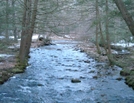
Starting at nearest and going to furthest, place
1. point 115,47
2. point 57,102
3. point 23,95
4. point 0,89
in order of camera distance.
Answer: point 57,102
point 23,95
point 0,89
point 115,47

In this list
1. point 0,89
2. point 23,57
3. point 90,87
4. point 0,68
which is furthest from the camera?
point 23,57

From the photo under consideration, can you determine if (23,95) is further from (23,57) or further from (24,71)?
(23,57)

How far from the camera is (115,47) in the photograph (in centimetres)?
2719

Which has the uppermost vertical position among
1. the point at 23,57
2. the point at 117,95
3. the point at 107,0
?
the point at 107,0

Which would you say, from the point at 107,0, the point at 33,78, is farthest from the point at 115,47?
the point at 33,78

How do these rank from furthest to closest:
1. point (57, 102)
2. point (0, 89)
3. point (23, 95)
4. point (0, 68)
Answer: point (0, 68)
point (0, 89)
point (23, 95)
point (57, 102)

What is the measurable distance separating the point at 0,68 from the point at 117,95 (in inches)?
268

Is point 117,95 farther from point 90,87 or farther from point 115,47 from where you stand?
point 115,47

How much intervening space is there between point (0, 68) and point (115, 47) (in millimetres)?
17055

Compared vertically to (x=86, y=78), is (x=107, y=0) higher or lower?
higher

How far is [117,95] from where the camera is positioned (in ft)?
30.4

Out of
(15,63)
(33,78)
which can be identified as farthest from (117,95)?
(15,63)

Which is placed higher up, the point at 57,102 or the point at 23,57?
the point at 23,57

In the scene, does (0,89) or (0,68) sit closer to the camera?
(0,89)
